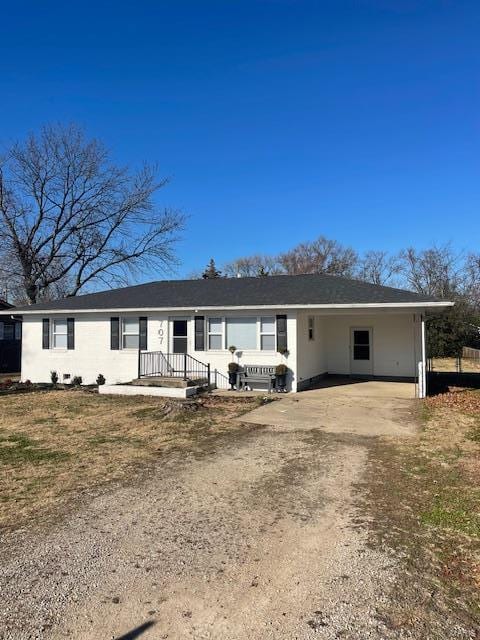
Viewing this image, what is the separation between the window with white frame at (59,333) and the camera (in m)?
18.7

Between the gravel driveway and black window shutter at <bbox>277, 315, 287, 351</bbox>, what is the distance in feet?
29.5

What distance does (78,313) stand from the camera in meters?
18.2

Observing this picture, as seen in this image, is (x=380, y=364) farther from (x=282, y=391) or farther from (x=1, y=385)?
(x=1, y=385)

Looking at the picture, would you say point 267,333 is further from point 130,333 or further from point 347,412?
point 130,333

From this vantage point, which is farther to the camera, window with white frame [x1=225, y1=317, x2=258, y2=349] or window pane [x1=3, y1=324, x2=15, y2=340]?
window pane [x1=3, y1=324, x2=15, y2=340]

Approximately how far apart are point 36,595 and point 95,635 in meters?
0.75

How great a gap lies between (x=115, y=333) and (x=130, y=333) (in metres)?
0.61

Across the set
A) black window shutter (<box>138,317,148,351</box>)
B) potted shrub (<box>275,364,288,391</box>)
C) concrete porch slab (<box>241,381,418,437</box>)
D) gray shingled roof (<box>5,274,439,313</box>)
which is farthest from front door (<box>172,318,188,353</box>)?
concrete porch slab (<box>241,381,418,437</box>)

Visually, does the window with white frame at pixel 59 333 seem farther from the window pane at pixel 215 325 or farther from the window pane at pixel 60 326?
the window pane at pixel 215 325

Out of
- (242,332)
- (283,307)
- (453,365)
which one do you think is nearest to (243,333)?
(242,332)

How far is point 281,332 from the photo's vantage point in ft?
50.2

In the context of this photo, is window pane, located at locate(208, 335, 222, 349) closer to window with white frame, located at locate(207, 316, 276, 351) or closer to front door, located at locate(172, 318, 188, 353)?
window with white frame, located at locate(207, 316, 276, 351)

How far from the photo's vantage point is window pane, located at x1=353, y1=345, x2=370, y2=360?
1838cm

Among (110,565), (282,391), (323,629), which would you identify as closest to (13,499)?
(110,565)
